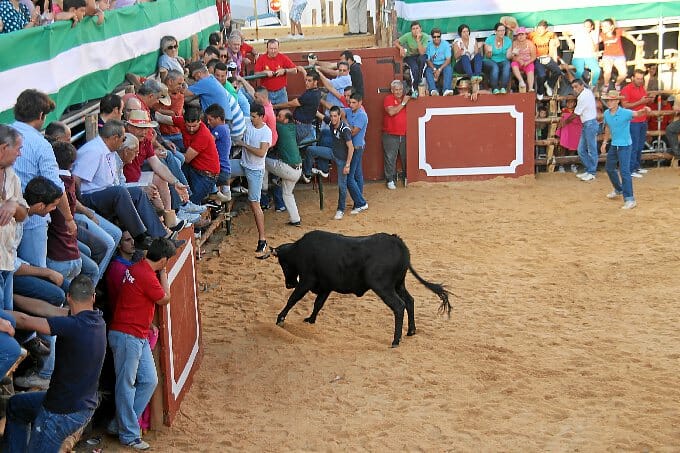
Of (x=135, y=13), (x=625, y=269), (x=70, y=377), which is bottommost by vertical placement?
(x=625, y=269)

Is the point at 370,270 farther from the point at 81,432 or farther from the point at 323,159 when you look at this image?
the point at 323,159

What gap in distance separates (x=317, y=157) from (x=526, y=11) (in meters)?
5.57

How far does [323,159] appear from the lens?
17078 mm

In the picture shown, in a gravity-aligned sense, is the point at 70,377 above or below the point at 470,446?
above

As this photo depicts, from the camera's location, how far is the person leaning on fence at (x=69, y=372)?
6.50m

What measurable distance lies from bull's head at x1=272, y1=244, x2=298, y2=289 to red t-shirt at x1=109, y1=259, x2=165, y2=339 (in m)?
3.09

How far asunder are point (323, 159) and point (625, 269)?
19.2ft

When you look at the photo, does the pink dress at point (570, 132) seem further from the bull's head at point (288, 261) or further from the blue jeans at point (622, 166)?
the bull's head at point (288, 261)

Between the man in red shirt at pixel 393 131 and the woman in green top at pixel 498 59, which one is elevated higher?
the woman in green top at pixel 498 59

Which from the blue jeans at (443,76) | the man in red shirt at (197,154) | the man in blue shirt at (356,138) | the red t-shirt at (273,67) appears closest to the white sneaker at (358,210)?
the man in blue shirt at (356,138)

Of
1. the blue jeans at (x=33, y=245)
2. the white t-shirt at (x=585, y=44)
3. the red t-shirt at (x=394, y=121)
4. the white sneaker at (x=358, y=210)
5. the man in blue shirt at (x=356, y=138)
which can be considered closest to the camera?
the blue jeans at (x=33, y=245)

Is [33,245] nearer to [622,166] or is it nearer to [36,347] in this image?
[36,347]

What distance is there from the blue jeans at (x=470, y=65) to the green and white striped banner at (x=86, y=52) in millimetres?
5296

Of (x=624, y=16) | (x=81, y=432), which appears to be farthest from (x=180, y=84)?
(x=624, y=16)
